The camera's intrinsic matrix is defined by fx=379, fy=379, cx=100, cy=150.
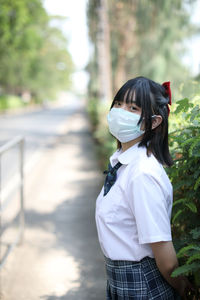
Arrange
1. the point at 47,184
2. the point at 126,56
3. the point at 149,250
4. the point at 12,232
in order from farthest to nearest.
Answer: the point at 126,56 → the point at 47,184 → the point at 12,232 → the point at 149,250

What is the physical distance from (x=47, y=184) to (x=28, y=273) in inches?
158

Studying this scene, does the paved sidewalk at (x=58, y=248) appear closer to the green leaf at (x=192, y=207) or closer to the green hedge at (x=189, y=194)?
the green hedge at (x=189, y=194)

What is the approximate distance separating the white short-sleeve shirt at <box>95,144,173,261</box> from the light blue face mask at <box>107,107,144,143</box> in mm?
61

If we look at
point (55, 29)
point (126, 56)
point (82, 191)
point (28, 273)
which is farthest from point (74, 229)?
point (55, 29)

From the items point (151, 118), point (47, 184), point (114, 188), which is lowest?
point (47, 184)

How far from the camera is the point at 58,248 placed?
4363 millimetres

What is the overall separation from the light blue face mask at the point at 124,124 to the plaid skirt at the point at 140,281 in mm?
551

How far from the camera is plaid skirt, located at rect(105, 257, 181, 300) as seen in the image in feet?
5.43

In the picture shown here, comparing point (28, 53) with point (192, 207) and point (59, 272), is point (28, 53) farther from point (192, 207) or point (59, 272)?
point (192, 207)

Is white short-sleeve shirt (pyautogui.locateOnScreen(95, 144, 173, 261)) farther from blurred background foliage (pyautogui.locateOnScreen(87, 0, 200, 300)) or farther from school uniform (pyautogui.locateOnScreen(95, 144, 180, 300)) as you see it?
blurred background foliage (pyautogui.locateOnScreen(87, 0, 200, 300))

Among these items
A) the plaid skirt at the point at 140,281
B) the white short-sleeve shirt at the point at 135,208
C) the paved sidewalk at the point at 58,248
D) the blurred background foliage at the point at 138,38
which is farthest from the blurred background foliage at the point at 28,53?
the plaid skirt at the point at 140,281

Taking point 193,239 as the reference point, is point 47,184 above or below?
below

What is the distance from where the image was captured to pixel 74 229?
5.00 m

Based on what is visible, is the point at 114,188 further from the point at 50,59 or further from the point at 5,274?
the point at 50,59
